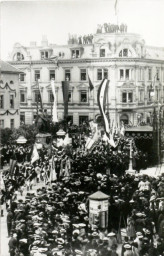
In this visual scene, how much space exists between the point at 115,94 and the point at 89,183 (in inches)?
627

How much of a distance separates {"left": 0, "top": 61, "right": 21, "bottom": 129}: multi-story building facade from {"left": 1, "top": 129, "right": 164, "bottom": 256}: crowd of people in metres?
8.92

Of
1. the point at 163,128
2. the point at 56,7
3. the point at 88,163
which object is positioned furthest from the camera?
the point at 163,128

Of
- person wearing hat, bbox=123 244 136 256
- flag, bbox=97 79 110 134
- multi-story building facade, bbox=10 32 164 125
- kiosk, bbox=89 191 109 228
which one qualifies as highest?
multi-story building facade, bbox=10 32 164 125

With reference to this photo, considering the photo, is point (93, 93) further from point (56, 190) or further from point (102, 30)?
point (56, 190)

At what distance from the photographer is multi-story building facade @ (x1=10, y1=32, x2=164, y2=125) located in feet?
92.3

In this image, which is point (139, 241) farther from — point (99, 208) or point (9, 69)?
point (9, 69)

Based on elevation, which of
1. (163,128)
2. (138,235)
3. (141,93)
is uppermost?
(141,93)

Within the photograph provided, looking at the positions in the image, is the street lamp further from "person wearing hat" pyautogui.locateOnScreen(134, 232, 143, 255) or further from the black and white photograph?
"person wearing hat" pyautogui.locateOnScreen(134, 232, 143, 255)

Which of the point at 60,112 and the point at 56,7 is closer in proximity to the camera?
the point at 56,7

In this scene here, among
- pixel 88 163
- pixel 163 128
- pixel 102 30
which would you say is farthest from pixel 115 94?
pixel 102 30

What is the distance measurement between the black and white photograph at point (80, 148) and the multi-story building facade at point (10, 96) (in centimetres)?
9

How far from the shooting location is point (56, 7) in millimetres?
14547

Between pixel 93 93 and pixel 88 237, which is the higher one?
pixel 93 93

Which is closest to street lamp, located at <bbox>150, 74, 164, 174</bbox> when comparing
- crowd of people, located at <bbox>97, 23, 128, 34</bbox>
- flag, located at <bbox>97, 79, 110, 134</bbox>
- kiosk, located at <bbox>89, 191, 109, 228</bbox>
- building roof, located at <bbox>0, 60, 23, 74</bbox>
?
flag, located at <bbox>97, 79, 110, 134</bbox>
